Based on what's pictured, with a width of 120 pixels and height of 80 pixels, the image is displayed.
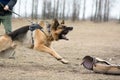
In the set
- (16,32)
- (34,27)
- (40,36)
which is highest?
(34,27)

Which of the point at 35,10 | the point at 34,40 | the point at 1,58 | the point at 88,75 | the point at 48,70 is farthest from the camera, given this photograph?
the point at 35,10

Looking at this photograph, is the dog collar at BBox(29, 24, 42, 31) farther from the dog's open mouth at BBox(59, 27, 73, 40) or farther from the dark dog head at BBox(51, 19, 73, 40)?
the dog's open mouth at BBox(59, 27, 73, 40)

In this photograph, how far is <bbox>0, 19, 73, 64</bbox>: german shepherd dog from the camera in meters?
9.96

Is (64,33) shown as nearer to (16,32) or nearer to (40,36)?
(40,36)

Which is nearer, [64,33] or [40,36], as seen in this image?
[64,33]

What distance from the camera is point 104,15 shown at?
80.0 m

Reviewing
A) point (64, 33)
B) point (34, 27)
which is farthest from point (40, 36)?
point (64, 33)

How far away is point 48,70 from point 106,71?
57.4 inches

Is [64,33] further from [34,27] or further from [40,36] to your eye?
[34,27]

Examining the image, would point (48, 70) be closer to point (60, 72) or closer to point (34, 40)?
point (60, 72)

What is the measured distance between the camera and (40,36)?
10133 millimetres

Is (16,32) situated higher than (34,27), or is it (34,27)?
(34,27)

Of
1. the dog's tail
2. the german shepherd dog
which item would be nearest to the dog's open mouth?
the german shepherd dog

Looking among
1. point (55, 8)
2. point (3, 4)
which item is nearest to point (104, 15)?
point (55, 8)
